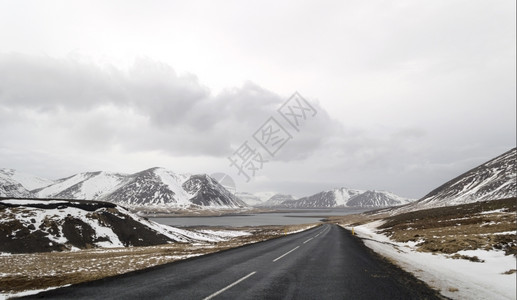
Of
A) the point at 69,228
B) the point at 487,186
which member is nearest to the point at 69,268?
the point at 69,228

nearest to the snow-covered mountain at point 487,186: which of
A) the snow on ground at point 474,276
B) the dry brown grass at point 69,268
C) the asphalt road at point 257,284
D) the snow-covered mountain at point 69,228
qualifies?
the snow on ground at point 474,276

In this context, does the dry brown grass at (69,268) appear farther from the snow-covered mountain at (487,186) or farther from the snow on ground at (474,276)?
the snow-covered mountain at (487,186)

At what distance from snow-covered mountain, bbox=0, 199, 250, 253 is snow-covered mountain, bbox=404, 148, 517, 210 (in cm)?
13884

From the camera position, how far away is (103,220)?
52.0m

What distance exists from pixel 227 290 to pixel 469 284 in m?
9.31

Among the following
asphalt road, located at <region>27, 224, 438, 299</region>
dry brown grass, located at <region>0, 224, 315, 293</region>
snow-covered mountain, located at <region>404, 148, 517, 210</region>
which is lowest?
dry brown grass, located at <region>0, 224, 315, 293</region>

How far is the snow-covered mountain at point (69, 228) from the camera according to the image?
40.1 metres

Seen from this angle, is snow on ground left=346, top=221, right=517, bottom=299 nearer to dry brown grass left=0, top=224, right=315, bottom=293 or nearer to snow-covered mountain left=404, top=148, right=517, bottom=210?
dry brown grass left=0, top=224, right=315, bottom=293

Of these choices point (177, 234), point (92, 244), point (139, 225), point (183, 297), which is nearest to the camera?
point (183, 297)

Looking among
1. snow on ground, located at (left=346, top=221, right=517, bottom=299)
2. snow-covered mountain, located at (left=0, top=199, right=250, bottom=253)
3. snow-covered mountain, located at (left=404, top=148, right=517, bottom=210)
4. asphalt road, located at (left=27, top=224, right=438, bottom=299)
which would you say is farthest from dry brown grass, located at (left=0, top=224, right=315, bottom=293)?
snow-covered mountain, located at (left=404, top=148, right=517, bottom=210)

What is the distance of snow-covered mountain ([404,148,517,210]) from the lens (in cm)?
13394

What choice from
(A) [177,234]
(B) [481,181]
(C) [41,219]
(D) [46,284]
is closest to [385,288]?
(D) [46,284]

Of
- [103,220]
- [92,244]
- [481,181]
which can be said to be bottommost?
[92,244]

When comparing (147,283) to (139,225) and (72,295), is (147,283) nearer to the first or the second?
(72,295)
